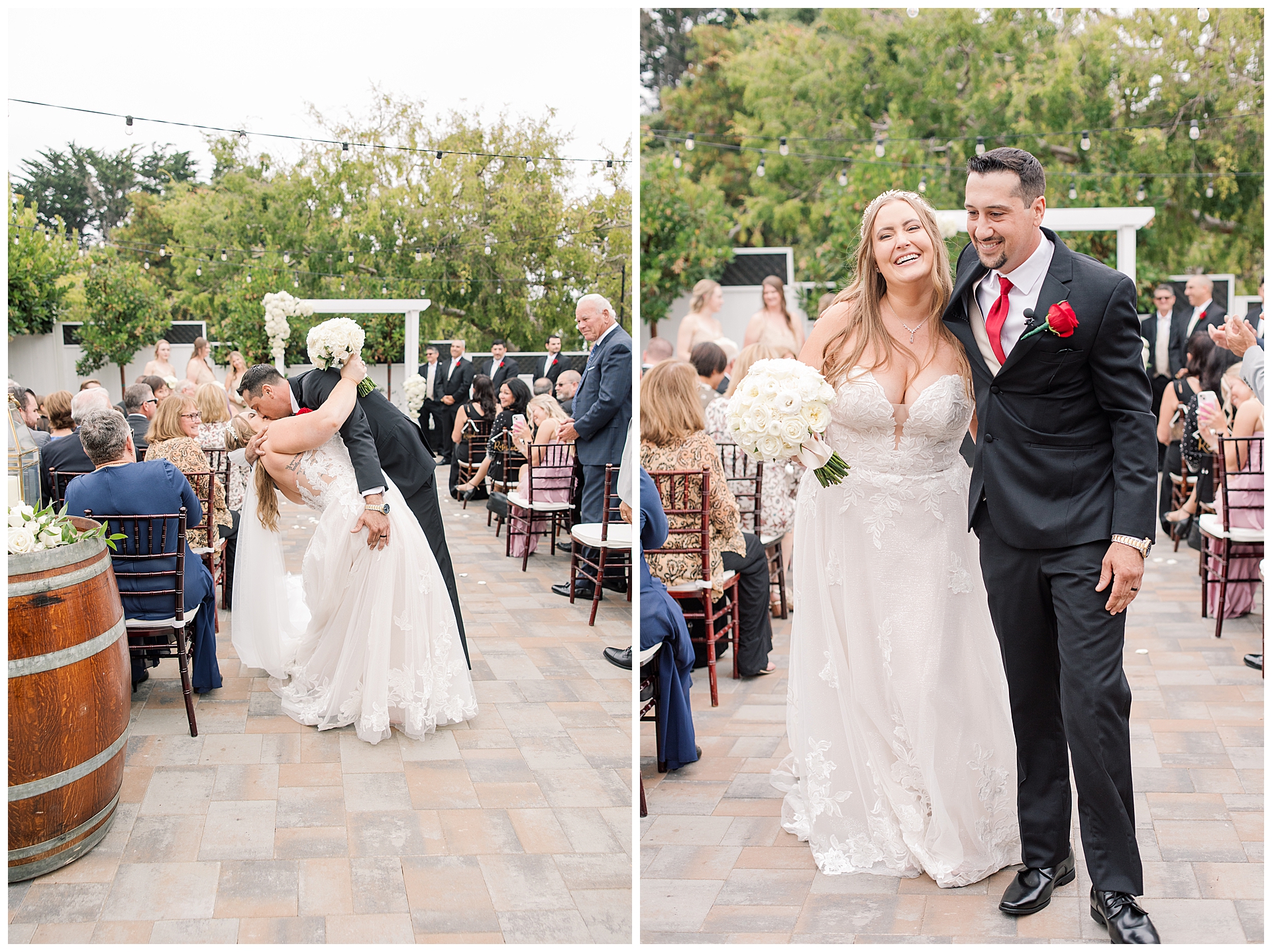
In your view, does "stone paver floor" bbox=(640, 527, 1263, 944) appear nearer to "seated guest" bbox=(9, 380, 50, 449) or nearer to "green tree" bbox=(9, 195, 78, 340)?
"seated guest" bbox=(9, 380, 50, 449)

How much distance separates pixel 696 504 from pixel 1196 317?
280 inches

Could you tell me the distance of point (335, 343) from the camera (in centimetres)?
463

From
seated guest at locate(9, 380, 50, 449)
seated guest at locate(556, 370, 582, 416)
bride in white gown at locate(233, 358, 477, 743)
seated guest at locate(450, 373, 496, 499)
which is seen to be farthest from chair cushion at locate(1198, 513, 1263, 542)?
seated guest at locate(9, 380, 50, 449)

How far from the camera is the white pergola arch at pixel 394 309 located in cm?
1670

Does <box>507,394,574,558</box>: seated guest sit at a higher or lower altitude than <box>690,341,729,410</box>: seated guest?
lower

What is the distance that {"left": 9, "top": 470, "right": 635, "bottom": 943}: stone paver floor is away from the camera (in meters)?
2.93

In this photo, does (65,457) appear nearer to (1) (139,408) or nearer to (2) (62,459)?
(2) (62,459)

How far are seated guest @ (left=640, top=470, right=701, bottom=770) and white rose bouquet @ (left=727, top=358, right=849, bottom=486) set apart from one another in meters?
0.98

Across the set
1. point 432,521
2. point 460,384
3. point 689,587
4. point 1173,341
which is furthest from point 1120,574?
point 460,384

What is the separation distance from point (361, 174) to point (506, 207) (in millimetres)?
3010

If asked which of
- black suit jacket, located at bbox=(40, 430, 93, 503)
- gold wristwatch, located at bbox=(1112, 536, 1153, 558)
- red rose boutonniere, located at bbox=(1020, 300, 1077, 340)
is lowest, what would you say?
black suit jacket, located at bbox=(40, 430, 93, 503)

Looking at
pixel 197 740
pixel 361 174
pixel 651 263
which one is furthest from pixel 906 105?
pixel 197 740

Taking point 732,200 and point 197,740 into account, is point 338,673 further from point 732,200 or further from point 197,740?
point 732,200

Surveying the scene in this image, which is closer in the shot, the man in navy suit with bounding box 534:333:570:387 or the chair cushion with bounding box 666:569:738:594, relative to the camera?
the chair cushion with bounding box 666:569:738:594
